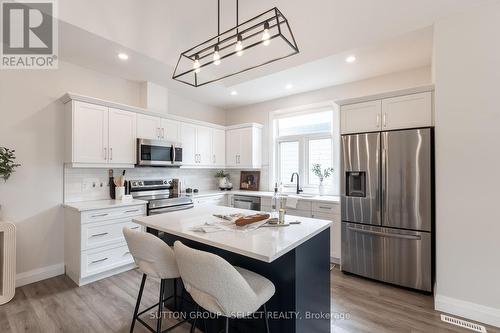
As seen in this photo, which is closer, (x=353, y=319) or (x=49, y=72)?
(x=353, y=319)

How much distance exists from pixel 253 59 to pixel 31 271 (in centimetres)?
402

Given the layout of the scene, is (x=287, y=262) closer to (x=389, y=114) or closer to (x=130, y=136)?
(x=389, y=114)

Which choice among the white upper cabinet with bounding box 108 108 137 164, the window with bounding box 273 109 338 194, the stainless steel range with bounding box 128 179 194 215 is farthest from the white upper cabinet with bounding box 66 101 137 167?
the window with bounding box 273 109 338 194

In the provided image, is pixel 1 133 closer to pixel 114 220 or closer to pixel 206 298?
pixel 114 220

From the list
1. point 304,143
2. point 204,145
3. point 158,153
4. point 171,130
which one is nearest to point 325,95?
point 304,143

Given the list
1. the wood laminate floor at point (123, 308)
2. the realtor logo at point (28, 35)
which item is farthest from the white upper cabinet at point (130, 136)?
the wood laminate floor at point (123, 308)

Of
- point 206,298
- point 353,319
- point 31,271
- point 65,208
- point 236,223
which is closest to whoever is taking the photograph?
point 206,298

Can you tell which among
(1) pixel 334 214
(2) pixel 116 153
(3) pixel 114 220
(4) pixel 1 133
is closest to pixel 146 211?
(3) pixel 114 220

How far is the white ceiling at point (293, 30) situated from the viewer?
251 centimetres

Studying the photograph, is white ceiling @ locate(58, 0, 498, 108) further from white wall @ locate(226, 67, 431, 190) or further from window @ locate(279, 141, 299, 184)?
window @ locate(279, 141, 299, 184)

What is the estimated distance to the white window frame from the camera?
4.16m

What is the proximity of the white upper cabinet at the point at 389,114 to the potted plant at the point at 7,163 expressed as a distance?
4.00m

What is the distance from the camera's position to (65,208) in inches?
125

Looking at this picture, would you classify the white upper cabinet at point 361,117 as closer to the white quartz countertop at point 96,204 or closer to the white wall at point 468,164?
the white wall at point 468,164
